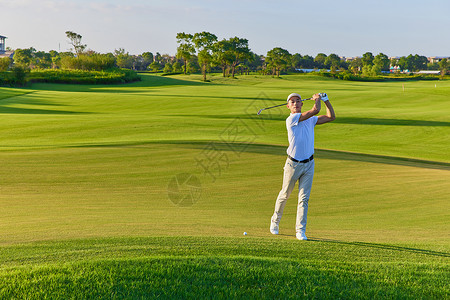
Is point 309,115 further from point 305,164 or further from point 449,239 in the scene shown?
point 449,239

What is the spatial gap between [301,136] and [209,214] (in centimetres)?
368

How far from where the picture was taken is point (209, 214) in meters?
9.91

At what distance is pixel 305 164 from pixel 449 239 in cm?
330

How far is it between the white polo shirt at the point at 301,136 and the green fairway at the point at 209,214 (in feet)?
5.06

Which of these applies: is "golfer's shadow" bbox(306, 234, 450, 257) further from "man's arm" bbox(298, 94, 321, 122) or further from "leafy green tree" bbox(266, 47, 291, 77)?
"leafy green tree" bbox(266, 47, 291, 77)

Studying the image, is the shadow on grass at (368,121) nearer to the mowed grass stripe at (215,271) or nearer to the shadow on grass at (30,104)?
the shadow on grass at (30,104)

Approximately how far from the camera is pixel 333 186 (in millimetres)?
12992

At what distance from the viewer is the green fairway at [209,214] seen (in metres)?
4.69

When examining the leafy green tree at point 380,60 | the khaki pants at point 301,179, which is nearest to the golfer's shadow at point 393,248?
the khaki pants at point 301,179

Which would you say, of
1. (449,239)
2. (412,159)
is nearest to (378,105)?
(412,159)

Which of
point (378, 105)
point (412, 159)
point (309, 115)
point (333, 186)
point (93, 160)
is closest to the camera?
point (309, 115)

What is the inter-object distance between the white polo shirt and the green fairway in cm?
154

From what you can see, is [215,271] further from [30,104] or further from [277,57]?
[277,57]

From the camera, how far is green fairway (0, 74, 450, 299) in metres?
4.69
